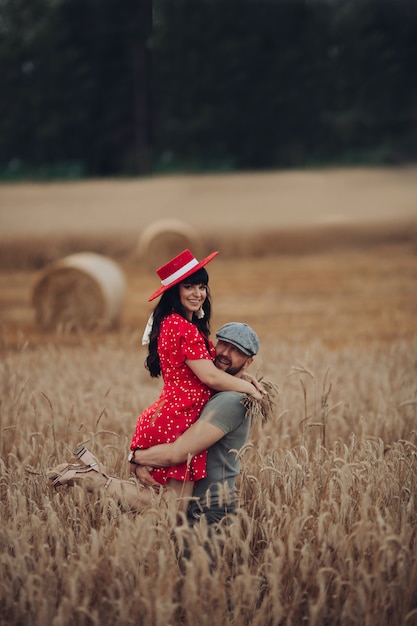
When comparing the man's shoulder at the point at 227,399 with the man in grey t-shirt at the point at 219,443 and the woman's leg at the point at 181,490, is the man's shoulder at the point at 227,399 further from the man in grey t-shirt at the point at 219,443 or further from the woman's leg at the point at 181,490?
the woman's leg at the point at 181,490

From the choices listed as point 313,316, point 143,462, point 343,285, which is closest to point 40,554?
point 143,462

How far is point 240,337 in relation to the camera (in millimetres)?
3561

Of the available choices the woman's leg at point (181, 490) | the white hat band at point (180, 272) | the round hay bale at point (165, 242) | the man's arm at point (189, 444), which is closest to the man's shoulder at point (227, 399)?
the man's arm at point (189, 444)

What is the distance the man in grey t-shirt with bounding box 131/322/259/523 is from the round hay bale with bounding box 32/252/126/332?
685 cm

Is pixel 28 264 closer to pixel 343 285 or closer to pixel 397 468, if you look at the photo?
pixel 343 285

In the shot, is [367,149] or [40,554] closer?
[40,554]

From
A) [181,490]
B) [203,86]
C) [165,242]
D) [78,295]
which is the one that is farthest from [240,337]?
[203,86]

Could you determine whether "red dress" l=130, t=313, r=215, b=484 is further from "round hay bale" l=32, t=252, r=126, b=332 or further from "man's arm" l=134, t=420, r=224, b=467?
"round hay bale" l=32, t=252, r=126, b=332

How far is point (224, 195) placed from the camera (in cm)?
2348

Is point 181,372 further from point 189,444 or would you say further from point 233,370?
point 189,444

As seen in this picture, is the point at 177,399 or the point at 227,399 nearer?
the point at 227,399

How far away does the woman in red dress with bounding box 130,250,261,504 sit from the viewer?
11.6 feet

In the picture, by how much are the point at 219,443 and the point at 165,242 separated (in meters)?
13.2

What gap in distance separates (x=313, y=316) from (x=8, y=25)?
1086 centimetres
